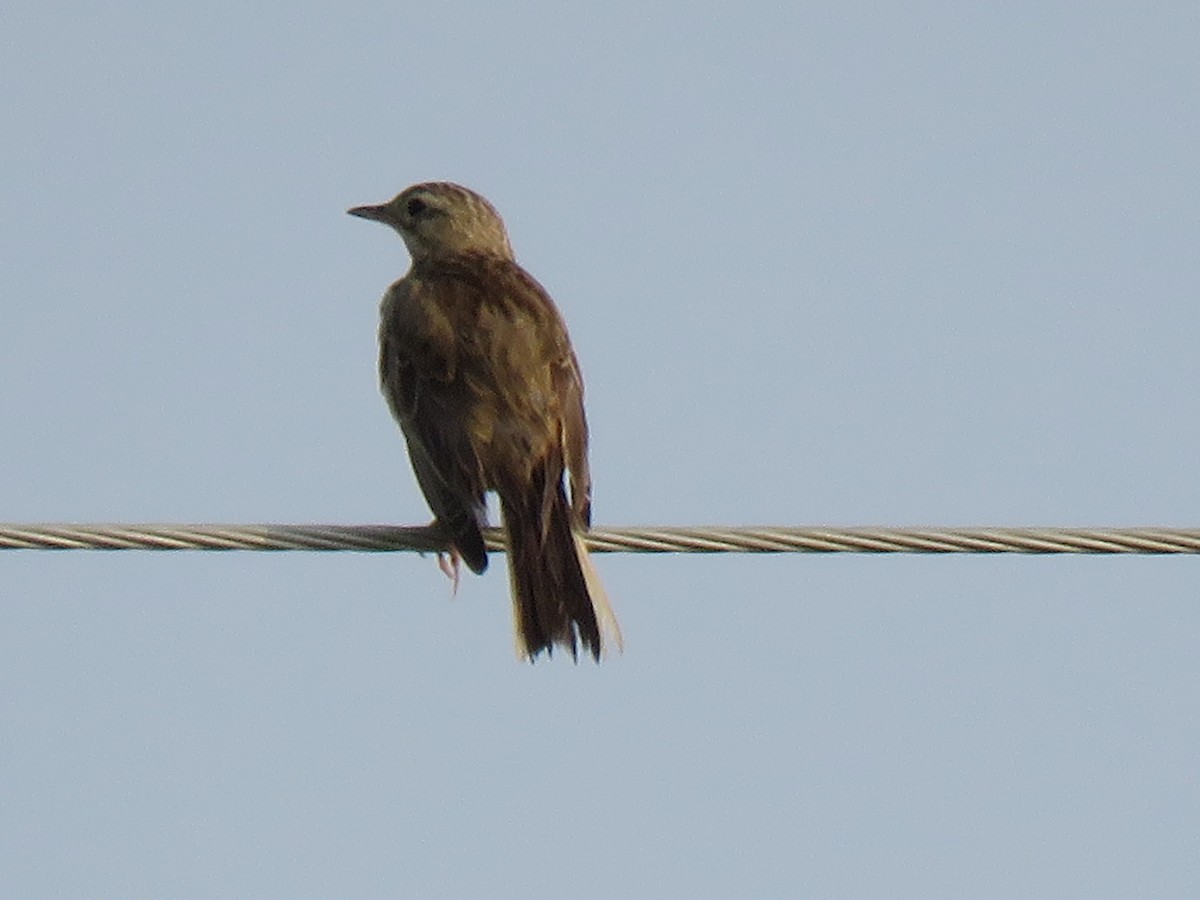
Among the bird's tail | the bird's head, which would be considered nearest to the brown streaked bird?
the bird's tail

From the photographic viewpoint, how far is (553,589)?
25.3ft

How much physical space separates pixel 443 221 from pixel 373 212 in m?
0.45

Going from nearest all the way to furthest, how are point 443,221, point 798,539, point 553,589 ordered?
point 798,539 < point 553,589 < point 443,221

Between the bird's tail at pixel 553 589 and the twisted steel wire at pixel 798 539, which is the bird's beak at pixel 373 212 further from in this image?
the twisted steel wire at pixel 798 539

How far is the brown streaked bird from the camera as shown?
7703 millimetres

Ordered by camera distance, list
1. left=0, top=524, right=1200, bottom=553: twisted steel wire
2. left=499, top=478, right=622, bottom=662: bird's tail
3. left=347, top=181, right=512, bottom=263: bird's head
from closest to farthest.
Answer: left=0, top=524, right=1200, bottom=553: twisted steel wire < left=499, top=478, right=622, bottom=662: bird's tail < left=347, top=181, right=512, bottom=263: bird's head

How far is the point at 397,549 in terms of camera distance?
708 cm

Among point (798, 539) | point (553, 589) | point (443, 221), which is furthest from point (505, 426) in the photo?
point (443, 221)

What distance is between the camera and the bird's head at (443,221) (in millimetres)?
10500

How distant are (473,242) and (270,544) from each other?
4.42m

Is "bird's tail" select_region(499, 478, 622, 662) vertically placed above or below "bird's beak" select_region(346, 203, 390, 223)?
below

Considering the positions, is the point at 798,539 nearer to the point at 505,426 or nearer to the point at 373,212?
the point at 505,426

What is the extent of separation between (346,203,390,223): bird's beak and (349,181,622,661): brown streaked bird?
135cm

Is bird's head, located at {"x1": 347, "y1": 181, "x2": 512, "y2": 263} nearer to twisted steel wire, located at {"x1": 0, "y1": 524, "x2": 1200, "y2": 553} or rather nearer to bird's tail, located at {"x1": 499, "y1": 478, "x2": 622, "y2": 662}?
bird's tail, located at {"x1": 499, "y1": 478, "x2": 622, "y2": 662}
